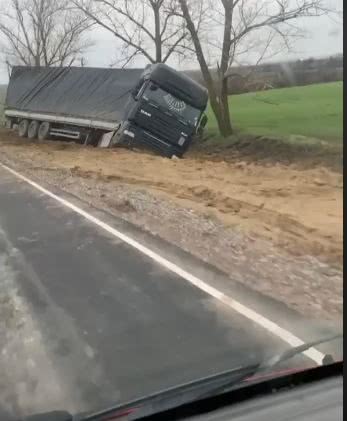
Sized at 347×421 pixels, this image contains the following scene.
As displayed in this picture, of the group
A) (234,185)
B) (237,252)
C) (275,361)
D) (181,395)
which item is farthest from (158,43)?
(181,395)

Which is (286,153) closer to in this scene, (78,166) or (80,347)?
(78,166)

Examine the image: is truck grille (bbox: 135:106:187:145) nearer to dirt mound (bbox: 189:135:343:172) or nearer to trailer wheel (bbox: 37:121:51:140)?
dirt mound (bbox: 189:135:343:172)

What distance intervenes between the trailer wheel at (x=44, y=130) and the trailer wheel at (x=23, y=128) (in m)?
1.89

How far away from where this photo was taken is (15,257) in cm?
818

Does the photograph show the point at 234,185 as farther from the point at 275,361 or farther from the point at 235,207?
the point at 275,361

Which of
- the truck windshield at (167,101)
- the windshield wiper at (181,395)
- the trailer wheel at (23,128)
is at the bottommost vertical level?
the trailer wheel at (23,128)

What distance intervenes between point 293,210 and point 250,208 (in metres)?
0.81

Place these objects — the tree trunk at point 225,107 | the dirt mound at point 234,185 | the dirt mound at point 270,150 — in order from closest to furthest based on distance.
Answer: the dirt mound at point 234,185, the dirt mound at point 270,150, the tree trunk at point 225,107

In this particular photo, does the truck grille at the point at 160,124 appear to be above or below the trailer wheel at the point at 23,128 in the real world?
above

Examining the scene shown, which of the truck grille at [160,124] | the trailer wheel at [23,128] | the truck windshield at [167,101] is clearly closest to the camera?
the truck windshield at [167,101]

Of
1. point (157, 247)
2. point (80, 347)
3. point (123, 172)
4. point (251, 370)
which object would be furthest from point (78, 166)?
point (251, 370)

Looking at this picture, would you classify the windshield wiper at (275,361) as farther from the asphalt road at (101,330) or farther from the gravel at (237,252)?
the gravel at (237,252)

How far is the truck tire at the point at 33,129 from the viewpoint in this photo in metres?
29.0

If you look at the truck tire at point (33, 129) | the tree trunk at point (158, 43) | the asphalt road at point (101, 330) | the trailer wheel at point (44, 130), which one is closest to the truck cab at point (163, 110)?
the trailer wheel at point (44, 130)
